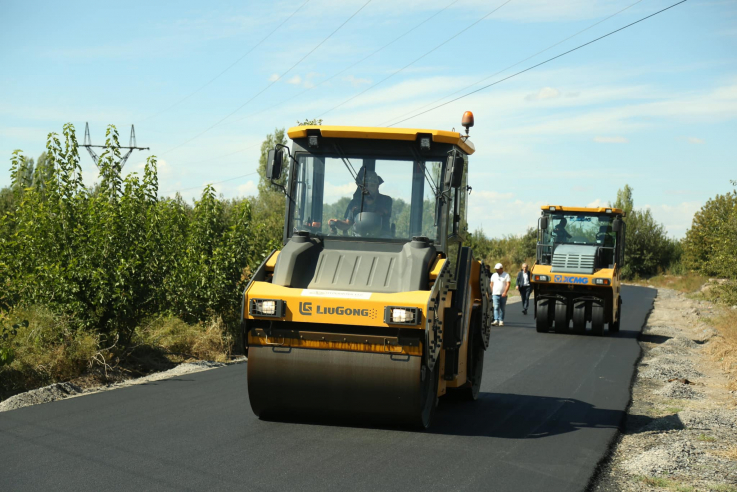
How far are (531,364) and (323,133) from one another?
679cm

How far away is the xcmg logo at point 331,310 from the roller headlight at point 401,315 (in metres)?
0.19

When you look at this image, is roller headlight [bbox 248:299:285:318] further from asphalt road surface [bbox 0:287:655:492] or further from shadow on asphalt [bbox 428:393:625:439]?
shadow on asphalt [bbox 428:393:625:439]

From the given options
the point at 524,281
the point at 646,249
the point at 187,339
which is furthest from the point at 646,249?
the point at 187,339

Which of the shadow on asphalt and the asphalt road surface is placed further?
the shadow on asphalt

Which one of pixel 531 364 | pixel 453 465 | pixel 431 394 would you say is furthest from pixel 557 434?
pixel 531 364

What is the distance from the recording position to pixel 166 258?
11.9m

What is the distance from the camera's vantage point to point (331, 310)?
6.48 m

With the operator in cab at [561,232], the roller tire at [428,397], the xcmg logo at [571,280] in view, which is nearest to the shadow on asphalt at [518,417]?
the roller tire at [428,397]

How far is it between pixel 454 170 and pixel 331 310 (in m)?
1.84

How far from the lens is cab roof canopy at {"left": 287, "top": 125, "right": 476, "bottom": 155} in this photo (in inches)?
291

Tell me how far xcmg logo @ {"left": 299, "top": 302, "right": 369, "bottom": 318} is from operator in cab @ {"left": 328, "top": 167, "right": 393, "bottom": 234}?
4.00ft

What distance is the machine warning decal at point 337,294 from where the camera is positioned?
6.52 meters

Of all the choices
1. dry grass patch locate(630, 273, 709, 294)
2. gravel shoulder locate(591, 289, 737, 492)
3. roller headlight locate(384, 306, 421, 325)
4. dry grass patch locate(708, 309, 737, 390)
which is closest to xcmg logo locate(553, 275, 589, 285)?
dry grass patch locate(708, 309, 737, 390)

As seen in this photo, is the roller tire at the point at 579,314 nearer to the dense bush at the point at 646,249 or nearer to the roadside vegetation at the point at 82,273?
the roadside vegetation at the point at 82,273
